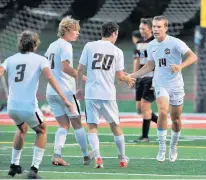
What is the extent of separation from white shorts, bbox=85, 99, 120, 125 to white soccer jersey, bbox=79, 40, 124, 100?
0.25 feet

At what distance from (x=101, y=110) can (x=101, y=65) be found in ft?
2.06

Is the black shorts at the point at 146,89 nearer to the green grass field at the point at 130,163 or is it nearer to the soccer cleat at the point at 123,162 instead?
the green grass field at the point at 130,163

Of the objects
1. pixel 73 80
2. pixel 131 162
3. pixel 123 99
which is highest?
pixel 73 80

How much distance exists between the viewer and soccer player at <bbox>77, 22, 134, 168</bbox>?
1216 centimetres

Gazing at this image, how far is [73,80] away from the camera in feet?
42.2

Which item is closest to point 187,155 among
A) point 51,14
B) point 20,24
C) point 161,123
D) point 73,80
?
point 161,123

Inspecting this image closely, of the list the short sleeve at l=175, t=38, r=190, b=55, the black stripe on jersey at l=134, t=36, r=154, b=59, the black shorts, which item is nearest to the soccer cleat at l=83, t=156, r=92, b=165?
the short sleeve at l=175, t=38, r=190, b=55

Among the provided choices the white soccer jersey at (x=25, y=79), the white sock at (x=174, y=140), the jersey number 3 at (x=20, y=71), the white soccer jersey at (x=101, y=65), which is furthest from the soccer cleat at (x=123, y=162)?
the jersey number 3 at (x=20, y=71)

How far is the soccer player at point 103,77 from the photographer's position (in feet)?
39.9

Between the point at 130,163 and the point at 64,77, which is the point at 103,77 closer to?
the point at 64,77

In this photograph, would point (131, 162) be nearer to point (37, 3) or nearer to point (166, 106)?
point (166, 106)

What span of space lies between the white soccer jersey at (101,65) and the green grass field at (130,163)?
101cm

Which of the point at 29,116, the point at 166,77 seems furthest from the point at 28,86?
the point at 166,77

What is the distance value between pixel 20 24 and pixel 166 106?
70.3ft
